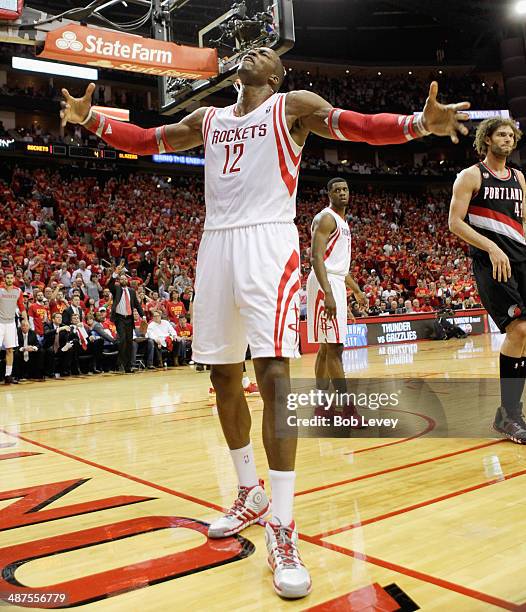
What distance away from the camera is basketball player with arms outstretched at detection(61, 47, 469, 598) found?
2238 mm

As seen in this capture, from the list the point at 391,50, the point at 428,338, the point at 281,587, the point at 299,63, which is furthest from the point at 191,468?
the point at 391,50

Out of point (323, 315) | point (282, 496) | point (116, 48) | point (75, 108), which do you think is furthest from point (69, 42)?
point (282, 496)

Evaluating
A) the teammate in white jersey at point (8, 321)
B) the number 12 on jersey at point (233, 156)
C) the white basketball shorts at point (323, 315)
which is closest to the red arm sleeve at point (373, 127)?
the number 12 on jersey at point (233, 156)

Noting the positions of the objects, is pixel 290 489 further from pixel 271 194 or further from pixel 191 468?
pixel 191 468

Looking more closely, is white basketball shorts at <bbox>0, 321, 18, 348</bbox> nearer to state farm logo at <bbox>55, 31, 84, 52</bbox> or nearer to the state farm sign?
the state farm sign

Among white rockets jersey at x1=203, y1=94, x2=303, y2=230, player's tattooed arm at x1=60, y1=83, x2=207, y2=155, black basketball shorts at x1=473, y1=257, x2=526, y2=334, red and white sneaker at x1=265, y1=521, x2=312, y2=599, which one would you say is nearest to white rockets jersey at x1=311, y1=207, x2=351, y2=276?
Answer: black basketball shorts at x1=473, y1=257, x2=526, y2=334

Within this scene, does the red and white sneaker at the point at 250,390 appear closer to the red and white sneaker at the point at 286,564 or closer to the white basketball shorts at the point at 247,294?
the white basketball shorts at the point at 247,294

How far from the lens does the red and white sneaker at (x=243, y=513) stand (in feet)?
7.98

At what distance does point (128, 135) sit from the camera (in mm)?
2926

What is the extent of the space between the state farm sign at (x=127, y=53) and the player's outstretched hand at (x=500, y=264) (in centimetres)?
569

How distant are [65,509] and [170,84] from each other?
25.3 feet

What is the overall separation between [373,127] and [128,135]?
1281mm

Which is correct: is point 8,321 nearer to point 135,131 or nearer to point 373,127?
point 135,131

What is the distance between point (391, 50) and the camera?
32.7 metres
